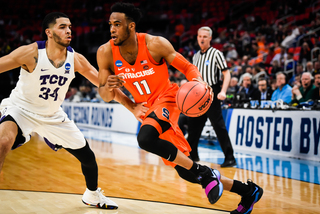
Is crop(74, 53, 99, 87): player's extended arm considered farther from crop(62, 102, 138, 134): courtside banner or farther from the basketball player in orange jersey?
crop(62, 102, 138, 134): courtside banner

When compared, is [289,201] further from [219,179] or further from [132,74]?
[132,74]

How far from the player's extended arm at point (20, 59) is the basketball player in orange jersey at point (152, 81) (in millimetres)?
648

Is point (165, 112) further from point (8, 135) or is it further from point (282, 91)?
point (282, 91)

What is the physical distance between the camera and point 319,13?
11125mm

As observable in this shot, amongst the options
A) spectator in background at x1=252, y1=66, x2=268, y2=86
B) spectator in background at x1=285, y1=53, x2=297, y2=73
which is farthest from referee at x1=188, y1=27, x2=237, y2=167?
spectator in background at x1=285, y1=53, x2=297, y2=73

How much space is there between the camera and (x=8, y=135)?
2.76 m

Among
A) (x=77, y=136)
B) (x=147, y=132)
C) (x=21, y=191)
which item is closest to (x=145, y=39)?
(x=147, y=132)

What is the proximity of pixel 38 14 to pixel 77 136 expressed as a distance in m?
20.8

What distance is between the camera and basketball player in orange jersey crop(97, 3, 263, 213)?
281 centimetres

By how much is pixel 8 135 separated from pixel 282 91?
6400 millimetres

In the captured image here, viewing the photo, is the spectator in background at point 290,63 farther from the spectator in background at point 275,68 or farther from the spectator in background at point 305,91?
the spectator in background at point 305,91

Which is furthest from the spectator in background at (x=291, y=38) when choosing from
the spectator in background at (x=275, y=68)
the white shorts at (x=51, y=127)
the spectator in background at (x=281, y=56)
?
the white shorts at (x=51, y=127)

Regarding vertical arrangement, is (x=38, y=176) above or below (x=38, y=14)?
below

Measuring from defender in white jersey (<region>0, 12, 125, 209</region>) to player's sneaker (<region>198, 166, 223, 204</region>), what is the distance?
39.4 inches
